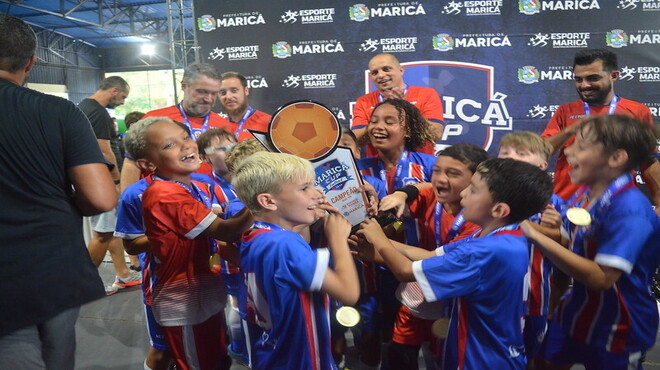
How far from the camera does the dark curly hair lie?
2678 millimetres

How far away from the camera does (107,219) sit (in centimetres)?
428

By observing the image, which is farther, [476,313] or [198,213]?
[198,213]

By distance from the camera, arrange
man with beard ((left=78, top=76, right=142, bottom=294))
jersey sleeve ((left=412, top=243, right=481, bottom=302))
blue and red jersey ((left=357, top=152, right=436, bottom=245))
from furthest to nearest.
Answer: man with beard ((left=78, top=76, right=142, bottom=294))
blue and red jersey ((left=357, top=152, right=436, bottom=245))
jersey sleeve ((left=412, top=243, right=481, bottom=302))

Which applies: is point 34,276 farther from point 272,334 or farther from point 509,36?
point 509,36

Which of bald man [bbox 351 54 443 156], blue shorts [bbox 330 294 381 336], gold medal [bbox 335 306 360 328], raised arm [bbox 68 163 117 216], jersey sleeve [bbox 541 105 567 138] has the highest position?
bald man [bbox 351 54 443 156]

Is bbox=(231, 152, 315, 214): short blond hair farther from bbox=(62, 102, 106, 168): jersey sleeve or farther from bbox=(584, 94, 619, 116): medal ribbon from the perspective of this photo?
bbox=(584, 94, 619, 116): medal ribbon

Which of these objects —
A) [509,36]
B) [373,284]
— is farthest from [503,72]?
[373,284]

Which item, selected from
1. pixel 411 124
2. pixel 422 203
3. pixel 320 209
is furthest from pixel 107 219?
pixel 320 209

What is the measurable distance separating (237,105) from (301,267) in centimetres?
299

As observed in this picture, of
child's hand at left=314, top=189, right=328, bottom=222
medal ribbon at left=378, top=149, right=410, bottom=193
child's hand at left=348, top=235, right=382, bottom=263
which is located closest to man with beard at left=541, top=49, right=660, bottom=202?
medal ribbon at left=378, top=149, right=410, bottom=193

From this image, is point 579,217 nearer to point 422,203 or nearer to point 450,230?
Result: point 450,230

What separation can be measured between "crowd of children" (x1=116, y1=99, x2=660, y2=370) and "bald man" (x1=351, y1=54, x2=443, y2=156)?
158 cm

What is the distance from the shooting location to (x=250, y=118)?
14.0 ft

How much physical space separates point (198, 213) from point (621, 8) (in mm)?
5175
